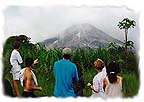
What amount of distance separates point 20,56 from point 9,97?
20cm

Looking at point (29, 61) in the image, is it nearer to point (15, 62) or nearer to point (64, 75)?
point (15, 62)

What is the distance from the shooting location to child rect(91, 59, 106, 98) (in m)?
2.45

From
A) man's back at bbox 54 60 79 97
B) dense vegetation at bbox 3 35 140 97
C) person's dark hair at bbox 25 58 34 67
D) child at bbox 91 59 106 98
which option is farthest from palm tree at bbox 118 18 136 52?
person's dark hair at bbox 25 58 34 67

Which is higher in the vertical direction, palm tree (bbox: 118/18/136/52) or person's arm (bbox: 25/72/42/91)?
palm tree (bbox: 118/18/136/52)

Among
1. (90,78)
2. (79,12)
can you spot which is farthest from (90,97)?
(79,12)

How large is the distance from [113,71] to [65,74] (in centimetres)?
23

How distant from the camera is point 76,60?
2.45m

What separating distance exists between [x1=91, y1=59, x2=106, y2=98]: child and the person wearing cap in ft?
0.31

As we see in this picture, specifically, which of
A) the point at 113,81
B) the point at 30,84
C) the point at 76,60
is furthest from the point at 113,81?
the point at 30,84

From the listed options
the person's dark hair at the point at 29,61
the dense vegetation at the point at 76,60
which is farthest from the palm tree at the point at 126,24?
the person's dark hair at the point at 29,61

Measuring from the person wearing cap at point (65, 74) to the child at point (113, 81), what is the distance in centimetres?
16

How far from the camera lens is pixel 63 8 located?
2.46 m

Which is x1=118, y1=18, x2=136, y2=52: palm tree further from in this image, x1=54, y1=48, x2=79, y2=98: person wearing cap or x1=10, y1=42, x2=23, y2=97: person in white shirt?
x1=10, y1=42, x2=23, y2=97: person in white shirt

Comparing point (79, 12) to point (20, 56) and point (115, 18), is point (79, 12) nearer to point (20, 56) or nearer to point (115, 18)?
point (115, 18)
